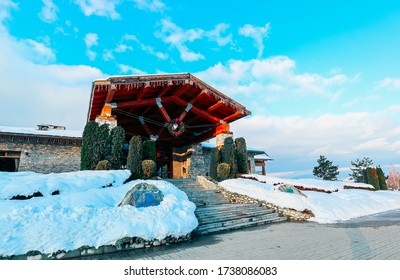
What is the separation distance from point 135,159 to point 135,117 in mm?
5279

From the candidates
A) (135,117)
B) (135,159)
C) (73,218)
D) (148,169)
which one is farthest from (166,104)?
(73,218)

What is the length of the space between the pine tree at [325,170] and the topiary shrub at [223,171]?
24588mm

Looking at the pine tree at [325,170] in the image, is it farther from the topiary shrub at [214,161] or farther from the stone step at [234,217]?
the stone step at [234,217]

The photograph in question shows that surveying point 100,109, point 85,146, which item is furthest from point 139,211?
point 100,109

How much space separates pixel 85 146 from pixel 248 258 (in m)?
9.32

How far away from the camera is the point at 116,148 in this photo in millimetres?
10961

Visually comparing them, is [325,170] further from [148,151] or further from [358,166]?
[148,151]

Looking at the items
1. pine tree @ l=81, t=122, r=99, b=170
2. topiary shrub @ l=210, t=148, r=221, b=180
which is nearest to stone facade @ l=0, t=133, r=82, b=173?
pine tree @ l=81, t=122, r=99, b=170

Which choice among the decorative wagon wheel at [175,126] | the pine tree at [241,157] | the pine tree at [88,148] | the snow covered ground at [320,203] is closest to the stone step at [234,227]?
the snow covered ground at [320,203]

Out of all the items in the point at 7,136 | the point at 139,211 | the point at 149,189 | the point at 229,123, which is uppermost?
the point at 229,123

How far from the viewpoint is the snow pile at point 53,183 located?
610 centimetres

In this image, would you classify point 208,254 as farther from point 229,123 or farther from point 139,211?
point 229,123

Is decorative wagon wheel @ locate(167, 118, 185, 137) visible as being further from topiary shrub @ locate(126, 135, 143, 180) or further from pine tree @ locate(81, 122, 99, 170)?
pine tree @ locate(81, 122, 99, 170)

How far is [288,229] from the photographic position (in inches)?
272
